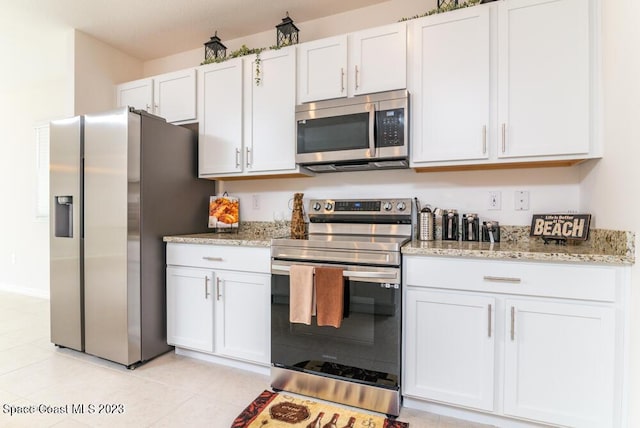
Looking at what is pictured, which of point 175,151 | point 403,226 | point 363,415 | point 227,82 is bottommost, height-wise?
point 363,415

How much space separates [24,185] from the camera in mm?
4172

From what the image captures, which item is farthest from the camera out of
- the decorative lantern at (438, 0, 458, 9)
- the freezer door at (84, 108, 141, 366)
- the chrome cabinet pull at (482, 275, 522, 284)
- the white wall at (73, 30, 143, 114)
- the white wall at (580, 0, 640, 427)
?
the white wall at (73, 30, 143, 114)

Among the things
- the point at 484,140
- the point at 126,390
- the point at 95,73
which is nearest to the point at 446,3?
the point at 484,140

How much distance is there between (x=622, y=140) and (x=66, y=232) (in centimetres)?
350

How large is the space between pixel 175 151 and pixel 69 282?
126cm

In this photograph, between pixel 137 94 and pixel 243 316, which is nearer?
pixel 243 316

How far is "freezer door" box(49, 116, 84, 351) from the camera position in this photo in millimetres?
2453

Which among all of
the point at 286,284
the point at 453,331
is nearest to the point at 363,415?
the point at 453,331

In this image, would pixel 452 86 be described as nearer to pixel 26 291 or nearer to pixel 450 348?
pixel 450 348

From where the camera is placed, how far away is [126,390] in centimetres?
202

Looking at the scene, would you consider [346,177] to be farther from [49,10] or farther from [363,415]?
[49,10]

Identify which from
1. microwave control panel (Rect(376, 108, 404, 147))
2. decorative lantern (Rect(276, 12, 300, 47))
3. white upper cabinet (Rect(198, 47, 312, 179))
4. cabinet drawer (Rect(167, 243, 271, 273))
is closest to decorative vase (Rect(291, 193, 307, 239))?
white upper cabinet (Rect(198, 47, 312, 179))

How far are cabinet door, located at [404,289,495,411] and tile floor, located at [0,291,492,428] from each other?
6.8 inches

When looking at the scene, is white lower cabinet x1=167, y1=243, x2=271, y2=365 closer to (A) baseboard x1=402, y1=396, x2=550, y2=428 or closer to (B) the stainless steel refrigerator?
(B) the stainless steel refrigerator
